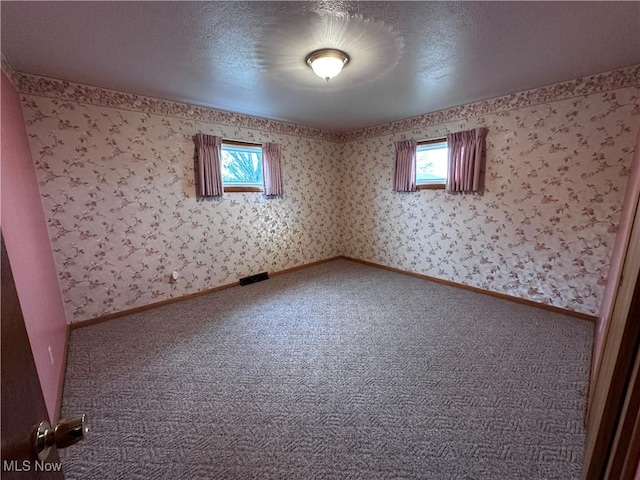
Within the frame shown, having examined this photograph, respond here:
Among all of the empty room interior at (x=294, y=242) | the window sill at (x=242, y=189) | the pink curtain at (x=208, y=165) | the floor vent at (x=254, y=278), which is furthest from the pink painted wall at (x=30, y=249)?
the floor vent at (x=254, y=278)

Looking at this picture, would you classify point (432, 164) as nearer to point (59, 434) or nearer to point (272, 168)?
point (272, 168)

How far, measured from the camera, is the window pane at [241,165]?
3.63 meters

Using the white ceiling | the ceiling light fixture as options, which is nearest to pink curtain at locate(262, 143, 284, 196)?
the white ceiling

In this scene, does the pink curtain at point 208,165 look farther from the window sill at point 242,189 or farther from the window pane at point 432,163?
the window pane at point 432,163

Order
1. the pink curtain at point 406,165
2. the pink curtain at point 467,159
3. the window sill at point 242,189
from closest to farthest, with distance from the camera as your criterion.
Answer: the pink curtain at point 467,159
the window sill at point 242,189
the pink curtain at point 406,165

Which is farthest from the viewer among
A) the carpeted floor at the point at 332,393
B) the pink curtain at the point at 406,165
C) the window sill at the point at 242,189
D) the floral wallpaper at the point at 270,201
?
the pink curtain at the point at 406,165

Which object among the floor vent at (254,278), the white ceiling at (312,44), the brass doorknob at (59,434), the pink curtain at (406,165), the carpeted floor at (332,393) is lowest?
the carpeted floor at (332,393)

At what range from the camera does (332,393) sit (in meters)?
1.79

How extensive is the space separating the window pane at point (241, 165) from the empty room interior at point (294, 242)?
3 cm

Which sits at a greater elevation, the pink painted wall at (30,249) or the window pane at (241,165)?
the window pane at (241,165)

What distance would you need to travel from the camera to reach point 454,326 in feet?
8.61

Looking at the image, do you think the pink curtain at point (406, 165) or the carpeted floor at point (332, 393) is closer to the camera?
the carpeted floor at point (332, 393)

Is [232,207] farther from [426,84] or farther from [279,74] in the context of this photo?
[426,84]

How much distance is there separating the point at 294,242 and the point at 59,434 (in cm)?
392
